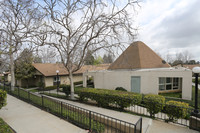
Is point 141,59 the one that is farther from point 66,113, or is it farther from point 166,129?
point 66,113

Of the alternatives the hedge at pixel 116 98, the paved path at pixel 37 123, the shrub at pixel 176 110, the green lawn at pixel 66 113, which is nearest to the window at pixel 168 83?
the hedge at pixel 116 98

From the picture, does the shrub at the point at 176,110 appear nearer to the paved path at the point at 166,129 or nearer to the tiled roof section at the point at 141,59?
the paved path at the point at 166,129

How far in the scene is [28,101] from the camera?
848 centimetres

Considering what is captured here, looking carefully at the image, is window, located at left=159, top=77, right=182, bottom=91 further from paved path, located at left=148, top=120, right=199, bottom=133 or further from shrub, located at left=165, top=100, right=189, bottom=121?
paved path, located at left=148, top=120, right=199, bottom=133

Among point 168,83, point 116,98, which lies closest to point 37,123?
point 116,98

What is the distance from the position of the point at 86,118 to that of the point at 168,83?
12.6 meters

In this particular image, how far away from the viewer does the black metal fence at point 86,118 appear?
14.3 feet

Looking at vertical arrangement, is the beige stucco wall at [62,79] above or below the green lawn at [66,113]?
below

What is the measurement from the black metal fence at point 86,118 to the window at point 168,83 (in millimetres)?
10567

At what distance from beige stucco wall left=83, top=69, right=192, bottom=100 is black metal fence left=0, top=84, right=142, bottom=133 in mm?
8197

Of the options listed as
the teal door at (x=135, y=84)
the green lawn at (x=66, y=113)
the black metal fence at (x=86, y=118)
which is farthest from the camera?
the teal door at (x=135, y=84)

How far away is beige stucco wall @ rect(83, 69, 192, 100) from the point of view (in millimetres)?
10586

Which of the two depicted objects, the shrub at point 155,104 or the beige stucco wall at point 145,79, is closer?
the shrub at point 155,104

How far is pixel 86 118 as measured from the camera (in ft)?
16.1
